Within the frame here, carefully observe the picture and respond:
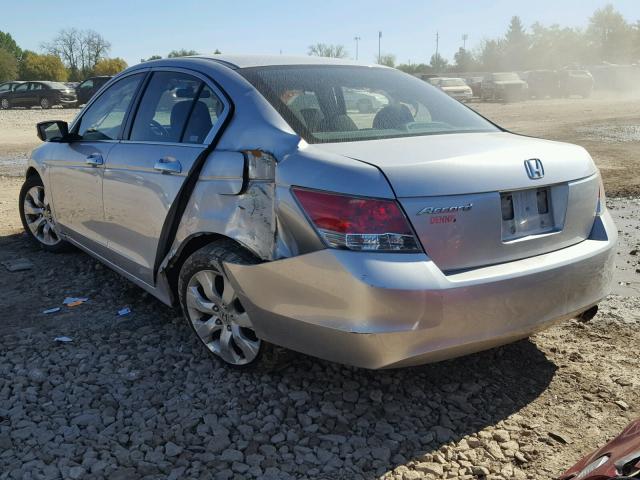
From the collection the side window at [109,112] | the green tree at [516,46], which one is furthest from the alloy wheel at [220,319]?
the green tree at [516,46]

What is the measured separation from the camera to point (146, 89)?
430 cm

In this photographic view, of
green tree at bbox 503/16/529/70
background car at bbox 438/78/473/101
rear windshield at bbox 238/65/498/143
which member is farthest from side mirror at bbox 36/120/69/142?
green tree at bbox 503/16/529/70

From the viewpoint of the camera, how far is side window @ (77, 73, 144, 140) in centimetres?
448

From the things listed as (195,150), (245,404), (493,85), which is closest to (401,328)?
(245,404)

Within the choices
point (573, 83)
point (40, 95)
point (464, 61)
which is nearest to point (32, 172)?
point (40, 95)

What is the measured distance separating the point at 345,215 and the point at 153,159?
1571mm

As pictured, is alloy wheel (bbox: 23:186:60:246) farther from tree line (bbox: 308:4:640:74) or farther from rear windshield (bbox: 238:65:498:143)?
tree line (bbox: 308:4:640:74)

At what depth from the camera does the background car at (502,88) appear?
127ft

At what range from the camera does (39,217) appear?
19.6 ft

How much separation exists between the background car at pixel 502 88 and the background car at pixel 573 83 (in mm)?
5478

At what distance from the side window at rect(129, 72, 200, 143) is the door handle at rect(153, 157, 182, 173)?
0.53 ft

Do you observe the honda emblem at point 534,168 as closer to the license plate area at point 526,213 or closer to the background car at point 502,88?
the license plate area at point 526,213

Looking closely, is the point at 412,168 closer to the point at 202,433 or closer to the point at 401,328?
the point at 401,328

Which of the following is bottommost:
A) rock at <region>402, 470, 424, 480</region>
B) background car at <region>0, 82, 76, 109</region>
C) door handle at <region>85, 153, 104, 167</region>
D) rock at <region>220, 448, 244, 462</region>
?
rock at <region>402, 470, 424, 480</region>
